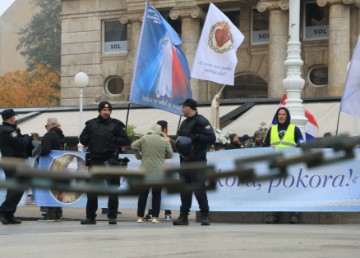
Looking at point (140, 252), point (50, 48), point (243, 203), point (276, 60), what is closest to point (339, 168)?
point (243, 203)

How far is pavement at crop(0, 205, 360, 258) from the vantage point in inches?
316

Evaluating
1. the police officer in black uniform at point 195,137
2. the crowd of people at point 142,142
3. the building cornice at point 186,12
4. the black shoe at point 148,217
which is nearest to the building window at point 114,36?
the building cornice at point 186,12

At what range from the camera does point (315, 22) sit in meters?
39.7

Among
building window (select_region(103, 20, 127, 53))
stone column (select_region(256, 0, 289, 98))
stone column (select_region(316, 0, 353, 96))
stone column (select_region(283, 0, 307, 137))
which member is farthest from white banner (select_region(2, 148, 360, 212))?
building window (select_region(103, 20, 127, 53))

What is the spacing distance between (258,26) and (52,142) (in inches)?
1047

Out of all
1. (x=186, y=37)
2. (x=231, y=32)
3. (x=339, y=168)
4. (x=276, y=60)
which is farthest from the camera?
(x=186, y=37)

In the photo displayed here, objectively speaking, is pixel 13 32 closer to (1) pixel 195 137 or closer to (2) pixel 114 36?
(2) pixel 114 36

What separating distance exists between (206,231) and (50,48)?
66408mm

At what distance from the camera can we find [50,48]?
76.4 metres

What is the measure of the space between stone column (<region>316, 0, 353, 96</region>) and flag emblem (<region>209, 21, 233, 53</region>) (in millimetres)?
17444

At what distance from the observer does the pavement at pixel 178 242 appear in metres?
8.03

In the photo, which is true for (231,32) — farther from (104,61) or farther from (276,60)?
(104,61)

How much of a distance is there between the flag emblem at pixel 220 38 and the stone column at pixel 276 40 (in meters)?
18.7

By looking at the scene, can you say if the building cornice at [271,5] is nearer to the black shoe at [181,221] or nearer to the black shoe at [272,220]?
the black shoe at [272,220]
